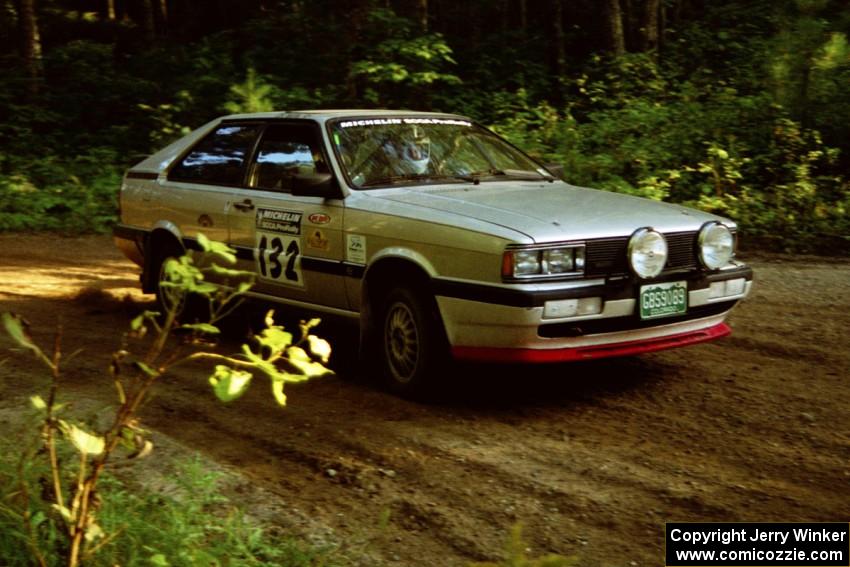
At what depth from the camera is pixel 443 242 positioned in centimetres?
497

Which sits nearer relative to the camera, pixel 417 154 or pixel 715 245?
pixel 715 245

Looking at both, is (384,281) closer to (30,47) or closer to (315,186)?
(315,186)

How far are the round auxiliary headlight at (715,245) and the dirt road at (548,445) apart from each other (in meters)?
0.71

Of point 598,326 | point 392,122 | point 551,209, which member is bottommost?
point 598,326

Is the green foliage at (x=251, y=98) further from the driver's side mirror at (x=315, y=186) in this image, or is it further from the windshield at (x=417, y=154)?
the driver's side mirror at (x=315, y=186)

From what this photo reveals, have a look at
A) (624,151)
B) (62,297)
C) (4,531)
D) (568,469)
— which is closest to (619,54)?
(624,151)

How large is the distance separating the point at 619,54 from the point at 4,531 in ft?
46.2

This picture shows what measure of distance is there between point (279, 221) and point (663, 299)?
243 cm

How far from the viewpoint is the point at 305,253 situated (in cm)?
587

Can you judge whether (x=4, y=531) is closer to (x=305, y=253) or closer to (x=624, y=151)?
(x=305, y=253)

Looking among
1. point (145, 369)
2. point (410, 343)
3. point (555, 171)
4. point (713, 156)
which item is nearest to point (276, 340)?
point (145, 369)

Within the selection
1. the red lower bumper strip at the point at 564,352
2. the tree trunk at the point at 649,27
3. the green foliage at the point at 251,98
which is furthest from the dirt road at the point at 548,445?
the tree trunk at the point at 649,27

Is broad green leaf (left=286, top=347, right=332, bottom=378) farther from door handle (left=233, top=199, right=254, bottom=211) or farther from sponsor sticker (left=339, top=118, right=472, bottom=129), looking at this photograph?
door handle (left=233, top=199, right=254, bottom=211)

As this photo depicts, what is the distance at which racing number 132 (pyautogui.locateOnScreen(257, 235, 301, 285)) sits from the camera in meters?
5.97
